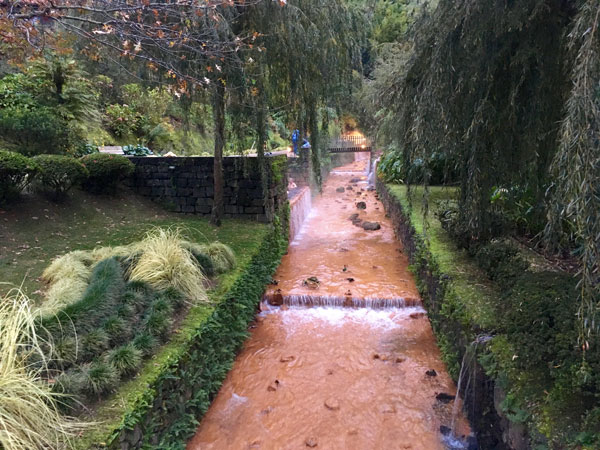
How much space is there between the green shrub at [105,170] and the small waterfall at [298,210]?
412 centimetres

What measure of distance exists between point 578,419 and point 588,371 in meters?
0.37

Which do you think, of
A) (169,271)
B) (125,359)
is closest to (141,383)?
→ (125,359)

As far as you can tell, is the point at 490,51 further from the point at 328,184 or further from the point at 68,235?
the point at 328,184

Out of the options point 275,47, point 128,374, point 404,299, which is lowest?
point 404,299

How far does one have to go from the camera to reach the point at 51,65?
9.87 metres

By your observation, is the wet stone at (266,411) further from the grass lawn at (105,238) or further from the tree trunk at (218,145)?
the tree trunk at (218,145)

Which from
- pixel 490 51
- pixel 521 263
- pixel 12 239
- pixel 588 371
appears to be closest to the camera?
pixel 588 371

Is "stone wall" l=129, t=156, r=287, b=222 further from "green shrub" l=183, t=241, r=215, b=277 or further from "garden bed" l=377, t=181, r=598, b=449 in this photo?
"garden bed" l=377, t=181, r=598, b=449

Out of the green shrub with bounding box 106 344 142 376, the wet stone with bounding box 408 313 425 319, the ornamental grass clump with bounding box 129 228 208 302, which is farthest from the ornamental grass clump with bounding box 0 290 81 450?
the wet stone with bounding box 408 313 425 319

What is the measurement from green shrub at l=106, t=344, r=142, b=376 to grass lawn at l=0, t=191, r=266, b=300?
177 cm

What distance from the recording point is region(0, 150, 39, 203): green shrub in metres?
5.71

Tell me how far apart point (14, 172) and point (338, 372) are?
18.2 ft

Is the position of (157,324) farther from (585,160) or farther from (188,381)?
(585,160)

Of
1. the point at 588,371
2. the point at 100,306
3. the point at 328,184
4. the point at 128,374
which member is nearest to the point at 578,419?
the point at 588,371
